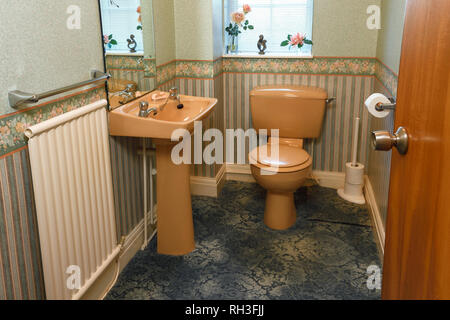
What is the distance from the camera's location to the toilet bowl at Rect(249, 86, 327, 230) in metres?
2.64

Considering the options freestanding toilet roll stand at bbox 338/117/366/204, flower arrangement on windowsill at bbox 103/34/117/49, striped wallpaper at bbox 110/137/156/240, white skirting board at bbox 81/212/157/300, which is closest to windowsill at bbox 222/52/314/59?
freestanding toilet roll stand at bbox 338/117/366/204

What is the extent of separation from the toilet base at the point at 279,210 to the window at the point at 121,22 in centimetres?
126

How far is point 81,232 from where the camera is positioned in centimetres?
178

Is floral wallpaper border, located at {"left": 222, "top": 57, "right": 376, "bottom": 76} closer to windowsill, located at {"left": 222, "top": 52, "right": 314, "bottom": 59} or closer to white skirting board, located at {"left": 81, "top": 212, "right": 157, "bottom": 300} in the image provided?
windowsill, located at {"left": 222, "top": 52, "right": 314, "bottom": 59}

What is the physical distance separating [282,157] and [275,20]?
1.19 metres

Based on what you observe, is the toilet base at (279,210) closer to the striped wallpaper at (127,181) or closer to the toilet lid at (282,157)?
the toilet lid at (282,157)

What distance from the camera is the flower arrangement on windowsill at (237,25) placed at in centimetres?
325

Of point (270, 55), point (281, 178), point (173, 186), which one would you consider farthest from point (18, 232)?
point (270, 55)

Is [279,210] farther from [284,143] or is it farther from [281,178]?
[284,143]

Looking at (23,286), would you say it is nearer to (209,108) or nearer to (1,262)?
(1,262)

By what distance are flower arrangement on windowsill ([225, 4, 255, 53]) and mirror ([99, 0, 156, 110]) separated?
0.89 m

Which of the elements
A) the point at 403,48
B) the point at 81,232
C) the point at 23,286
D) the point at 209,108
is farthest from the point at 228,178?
the point at 403,48

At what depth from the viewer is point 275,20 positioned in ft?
10.7
